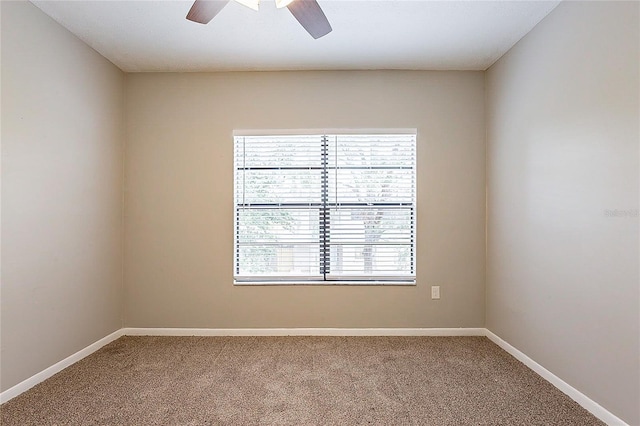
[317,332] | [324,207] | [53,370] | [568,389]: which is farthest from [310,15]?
[53,370]

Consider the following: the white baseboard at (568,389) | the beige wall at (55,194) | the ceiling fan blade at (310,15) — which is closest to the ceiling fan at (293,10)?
the ceiling fan blade at (310,15)

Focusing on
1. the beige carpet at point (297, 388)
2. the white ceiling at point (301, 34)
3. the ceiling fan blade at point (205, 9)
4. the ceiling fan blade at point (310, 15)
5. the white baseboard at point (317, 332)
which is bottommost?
the beige carpet at point (297, 388)

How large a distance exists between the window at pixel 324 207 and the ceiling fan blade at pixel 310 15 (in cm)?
143

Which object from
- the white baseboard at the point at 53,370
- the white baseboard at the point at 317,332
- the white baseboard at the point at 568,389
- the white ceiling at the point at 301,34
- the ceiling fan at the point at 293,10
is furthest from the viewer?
the white baseboard at the point at 317,332

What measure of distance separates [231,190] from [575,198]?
281 centimetres

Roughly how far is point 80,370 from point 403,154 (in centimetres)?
331

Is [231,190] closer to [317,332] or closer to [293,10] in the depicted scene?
[317,332]

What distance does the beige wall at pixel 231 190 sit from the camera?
3490mm

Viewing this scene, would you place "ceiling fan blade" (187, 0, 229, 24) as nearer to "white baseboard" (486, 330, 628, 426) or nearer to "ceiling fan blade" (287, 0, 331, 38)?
"ceiling fan blade" (287, 0, 331, 38)

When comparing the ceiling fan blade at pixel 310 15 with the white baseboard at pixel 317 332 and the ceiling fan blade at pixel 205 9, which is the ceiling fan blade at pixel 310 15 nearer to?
the ceiling fan blade at pixel 205 9

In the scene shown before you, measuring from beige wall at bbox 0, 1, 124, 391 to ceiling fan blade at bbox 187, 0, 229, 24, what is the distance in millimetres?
1310

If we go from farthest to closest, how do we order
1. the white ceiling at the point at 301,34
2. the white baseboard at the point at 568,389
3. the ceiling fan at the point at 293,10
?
the white ceiling at the point at 301,34 < the white baseboard at the point at 568,389 < the ceiling fan at the point at 293,10

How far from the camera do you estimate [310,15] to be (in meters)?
1.99

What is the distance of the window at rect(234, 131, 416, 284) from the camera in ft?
11.6
